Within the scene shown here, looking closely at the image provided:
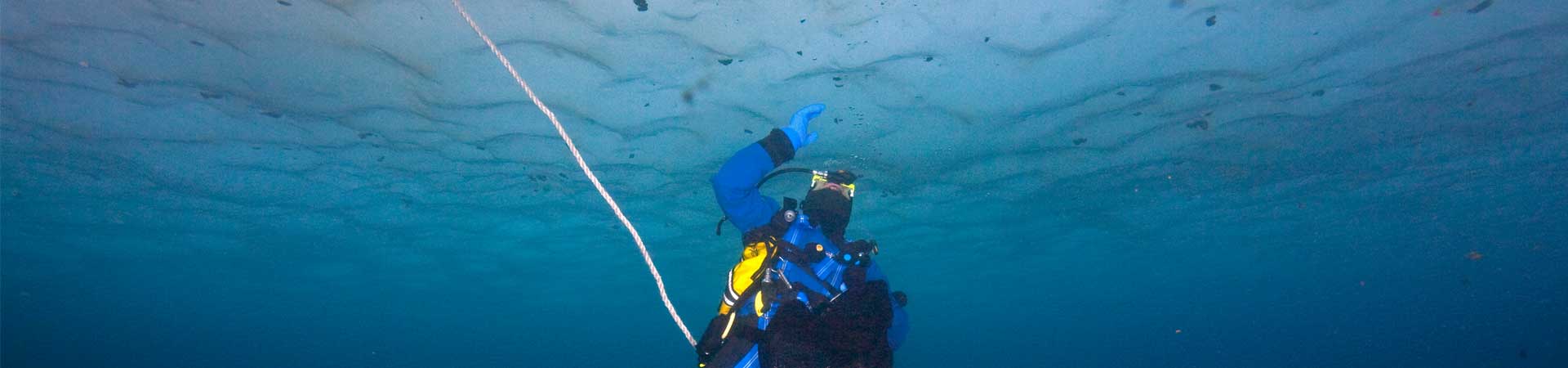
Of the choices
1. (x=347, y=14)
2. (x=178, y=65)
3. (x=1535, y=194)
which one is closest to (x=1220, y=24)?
(x=347, y=14)

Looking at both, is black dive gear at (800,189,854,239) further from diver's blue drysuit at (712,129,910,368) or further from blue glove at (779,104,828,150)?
blue glove at (779,104,828,150)

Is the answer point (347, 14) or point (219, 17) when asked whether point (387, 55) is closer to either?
point (347, 14)

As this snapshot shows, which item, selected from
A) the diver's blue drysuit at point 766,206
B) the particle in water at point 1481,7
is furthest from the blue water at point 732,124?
the diver's blue drysuit at point 766,206

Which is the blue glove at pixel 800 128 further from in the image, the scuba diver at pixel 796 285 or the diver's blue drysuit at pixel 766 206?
the diver's blue drysuit at pixel 766 206

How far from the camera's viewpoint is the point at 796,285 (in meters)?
3.47

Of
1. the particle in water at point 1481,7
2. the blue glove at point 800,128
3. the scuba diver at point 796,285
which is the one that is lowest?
the scuba diver at point 796,285

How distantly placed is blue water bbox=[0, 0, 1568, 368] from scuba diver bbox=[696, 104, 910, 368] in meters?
3.16

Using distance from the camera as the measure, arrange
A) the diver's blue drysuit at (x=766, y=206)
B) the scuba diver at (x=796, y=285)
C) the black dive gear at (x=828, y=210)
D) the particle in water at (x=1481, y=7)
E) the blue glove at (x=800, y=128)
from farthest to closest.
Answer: the particle in water at (x=1481, y=7)
the blue glove at (x=800, y=128)
the black dive gear at (x=828, y=210)
the diver's blue drysuit at (x=766, y=206)
the scuba diver at (x=796, y=285)

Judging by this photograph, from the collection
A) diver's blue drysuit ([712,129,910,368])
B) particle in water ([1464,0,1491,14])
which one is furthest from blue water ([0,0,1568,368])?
diver's blue drysuit ([712,129,910,368])

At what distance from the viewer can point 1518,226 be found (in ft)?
87.2

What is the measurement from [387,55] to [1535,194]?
33770mm

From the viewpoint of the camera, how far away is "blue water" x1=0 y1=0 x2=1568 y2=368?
23.1 ft

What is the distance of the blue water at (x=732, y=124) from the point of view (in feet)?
23.1

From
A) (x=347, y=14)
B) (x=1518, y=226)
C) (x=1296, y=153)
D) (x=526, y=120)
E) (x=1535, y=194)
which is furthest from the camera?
(x=1518, y=226)
